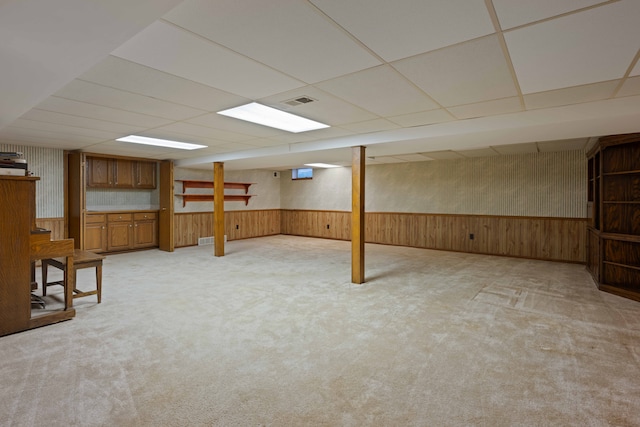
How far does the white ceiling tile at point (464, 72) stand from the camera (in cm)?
205

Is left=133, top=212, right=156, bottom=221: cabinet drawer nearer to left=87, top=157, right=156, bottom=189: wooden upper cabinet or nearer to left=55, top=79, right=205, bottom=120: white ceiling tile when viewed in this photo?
left=87, top=157, right=156, bottom=189: wooden upper cabinet

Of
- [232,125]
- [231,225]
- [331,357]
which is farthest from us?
[231,225]

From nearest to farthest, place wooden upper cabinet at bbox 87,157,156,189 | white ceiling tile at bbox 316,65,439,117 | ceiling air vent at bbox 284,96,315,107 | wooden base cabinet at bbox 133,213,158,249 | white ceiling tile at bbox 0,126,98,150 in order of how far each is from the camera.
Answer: white ceiling tile at bbox 316,65,439,117
ceiling air vent at bbox 284,96,315,107
white ceiling tile at bbox 0,126,98,150
wooden upper cabinet at bbox 87,157,156,189
wooden base cabinet at bbox 133,213,158,249

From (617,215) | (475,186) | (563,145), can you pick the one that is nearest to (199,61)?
(617,215)

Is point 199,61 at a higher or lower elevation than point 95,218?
higher

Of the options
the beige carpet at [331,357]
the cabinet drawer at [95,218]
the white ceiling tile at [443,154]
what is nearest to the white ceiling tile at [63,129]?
the beige carpet at [331,357]

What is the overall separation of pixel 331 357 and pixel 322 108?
7.50ft

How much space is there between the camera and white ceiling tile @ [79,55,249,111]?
2297mm

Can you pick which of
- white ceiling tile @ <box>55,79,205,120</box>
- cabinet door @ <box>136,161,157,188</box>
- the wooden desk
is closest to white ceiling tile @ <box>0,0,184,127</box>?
white ceiling tile @ <box>55,79,205,120</box>

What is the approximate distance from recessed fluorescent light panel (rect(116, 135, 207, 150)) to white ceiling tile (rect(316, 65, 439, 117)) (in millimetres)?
3512

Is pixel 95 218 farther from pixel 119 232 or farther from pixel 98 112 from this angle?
pixel 98 112

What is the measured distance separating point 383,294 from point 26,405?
3.42 meters

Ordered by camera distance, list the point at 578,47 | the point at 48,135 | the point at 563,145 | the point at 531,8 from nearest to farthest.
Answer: the point at 531,8 → the point at 578,47 → the point at 48,135 → the point at 563,145

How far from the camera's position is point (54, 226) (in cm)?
640
